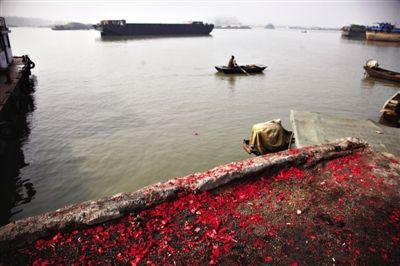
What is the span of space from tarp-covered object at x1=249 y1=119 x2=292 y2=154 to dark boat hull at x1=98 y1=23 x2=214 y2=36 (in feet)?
287

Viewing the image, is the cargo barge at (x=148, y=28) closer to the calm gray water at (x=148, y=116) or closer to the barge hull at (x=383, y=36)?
the barge hull at (x=383, y=36)

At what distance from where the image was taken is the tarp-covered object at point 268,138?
10.4 meters

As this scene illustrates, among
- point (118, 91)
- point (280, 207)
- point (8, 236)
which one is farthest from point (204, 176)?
point (118, 91)

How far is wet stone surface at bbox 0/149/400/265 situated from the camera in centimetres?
459

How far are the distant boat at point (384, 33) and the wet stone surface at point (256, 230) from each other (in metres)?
93.1

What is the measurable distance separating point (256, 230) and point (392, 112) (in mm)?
15417

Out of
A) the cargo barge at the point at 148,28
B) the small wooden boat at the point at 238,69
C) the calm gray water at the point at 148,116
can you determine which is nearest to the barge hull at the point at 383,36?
the cargo barge at the point at 148,28

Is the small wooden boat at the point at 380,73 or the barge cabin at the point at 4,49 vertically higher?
the barge cabin at the point at 4,49

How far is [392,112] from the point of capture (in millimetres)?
15977

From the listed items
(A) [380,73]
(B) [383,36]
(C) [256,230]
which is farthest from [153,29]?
(C) [256,230]

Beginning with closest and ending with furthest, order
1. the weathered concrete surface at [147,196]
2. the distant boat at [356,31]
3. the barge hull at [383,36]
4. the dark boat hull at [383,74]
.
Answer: the weathered concrete surface at [147,196] → the dark boat hull at [383,74] → the barge hull at [383,36] → the distant boat at [356,31]

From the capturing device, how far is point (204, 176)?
6.55 m

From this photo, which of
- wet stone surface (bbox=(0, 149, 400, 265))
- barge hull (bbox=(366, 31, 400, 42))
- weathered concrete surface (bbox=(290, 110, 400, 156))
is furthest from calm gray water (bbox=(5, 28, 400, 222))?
barge hull (bbox=(366, 31, 400, 42))

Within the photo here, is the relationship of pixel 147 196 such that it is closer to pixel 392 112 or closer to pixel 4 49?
pixel 392 112
